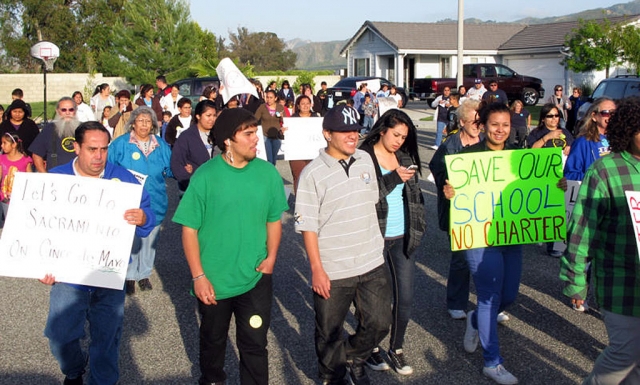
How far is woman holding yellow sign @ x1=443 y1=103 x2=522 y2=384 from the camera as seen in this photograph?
4.55 meters

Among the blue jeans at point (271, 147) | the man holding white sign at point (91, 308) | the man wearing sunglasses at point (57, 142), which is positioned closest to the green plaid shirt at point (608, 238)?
the man holding white sign at point (91, 308)

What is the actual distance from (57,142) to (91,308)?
338 centimetres

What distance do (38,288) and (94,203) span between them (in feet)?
11.5

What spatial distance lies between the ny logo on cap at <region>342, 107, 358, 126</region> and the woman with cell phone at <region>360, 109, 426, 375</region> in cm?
38

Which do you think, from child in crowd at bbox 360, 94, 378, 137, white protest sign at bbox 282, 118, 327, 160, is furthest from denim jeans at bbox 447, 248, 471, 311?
child in crowd at bbox 360, 94, 378, 137

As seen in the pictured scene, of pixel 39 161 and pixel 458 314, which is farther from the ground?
pixel 39 161

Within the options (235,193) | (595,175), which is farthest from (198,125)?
(595,175)

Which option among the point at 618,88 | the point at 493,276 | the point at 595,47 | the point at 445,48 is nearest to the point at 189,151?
the point at 493,276

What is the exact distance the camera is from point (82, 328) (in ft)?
13.3

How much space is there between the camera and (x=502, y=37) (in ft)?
153

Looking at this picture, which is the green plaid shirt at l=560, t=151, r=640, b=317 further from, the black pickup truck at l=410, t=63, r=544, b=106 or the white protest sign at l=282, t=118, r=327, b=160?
the black pickup truck at l=410, t=63, r=544, b=106

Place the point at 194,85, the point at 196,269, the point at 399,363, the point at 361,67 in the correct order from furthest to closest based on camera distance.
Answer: the point at 361,67, the point at 194,85, the point at 399,363, the point at 196,269

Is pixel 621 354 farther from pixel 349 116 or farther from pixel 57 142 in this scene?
pixel 57 142

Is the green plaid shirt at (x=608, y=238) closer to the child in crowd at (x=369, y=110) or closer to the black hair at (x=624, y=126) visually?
the black hair at (x=624, y=126)
